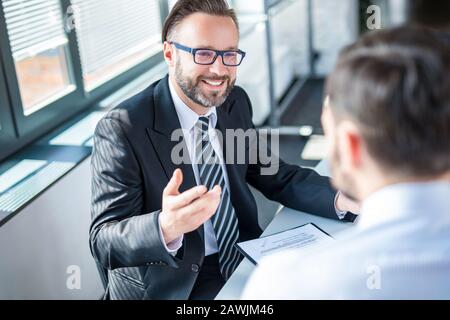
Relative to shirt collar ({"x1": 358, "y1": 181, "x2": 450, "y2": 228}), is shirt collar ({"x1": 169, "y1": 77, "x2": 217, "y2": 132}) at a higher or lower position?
lower

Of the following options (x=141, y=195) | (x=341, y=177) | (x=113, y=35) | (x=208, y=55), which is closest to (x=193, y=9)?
(x=208, y=55)

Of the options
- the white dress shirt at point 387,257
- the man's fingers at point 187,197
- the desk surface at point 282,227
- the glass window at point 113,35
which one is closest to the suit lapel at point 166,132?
the desk surface at point 282,227

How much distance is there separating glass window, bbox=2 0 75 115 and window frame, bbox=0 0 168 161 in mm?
26

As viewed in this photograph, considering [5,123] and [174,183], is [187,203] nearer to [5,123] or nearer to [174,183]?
[174,183]

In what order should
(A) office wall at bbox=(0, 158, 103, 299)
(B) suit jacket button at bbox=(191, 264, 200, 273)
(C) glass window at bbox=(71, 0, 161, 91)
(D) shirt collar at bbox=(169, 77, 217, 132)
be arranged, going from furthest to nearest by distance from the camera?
(C) glass window at bbox=(71, 0, 161, 91)
(A) office wall at bbox=(0, 158, 103, 299)
(D) shirt collar at bbox=(169, 77, 217, 132)
(B) suit jacket button at bbox=(191, 264, 200, 273)

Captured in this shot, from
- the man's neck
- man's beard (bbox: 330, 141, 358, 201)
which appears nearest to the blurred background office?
the man's neck

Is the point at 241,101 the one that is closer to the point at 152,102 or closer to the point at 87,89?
the point at 152,102

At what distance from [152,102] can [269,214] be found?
3.50ft

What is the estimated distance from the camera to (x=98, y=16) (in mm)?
2756

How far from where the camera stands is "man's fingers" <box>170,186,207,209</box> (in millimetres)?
1018

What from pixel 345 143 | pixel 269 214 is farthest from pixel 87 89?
pixel 345 143

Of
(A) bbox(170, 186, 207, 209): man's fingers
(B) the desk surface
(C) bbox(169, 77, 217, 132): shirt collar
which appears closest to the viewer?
(A) bbox(170, 186, 207, 209): man's fingers

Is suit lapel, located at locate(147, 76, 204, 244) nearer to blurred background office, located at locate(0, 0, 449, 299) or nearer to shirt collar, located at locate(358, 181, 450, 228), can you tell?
blurred background office, located at locate(0, 0, 449, 299)

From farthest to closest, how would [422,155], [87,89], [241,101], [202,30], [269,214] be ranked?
[87,89] < [269,214] < [241,101] < [202,30] < [422,155]
